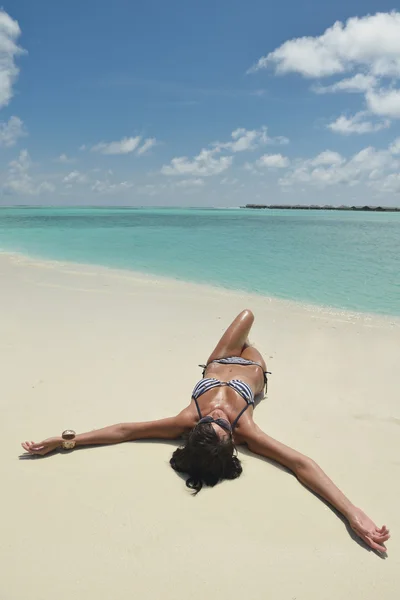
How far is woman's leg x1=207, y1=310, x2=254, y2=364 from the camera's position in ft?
16.1

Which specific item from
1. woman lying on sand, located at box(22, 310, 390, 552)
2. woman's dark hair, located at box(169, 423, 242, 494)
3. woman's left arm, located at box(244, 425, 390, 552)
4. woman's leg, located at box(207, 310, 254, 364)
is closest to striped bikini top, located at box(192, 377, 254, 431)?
woman lying on sand, located at box(22, 310, 390, 552)

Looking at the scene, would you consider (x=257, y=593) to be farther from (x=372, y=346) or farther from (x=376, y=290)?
(x=376, y=290)

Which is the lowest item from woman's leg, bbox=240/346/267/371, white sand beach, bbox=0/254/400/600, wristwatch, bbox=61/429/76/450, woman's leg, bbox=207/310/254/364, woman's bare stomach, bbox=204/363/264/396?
white sand beach, bbox=0/254/400/600

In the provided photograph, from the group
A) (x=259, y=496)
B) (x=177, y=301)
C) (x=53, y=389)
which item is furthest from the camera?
(x=177, y=301)

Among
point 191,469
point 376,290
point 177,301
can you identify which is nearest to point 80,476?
point 191,469

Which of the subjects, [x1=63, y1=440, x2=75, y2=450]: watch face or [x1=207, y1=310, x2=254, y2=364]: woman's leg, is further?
[x1=207, y1=310, x2=254, y2=364]: woman's leg

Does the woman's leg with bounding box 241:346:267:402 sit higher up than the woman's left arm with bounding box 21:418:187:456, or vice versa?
the woman's leg with bounding box 241:346:267:402

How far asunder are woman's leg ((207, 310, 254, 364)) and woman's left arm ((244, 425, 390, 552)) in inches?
57.6

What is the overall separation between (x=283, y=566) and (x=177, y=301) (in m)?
6.58

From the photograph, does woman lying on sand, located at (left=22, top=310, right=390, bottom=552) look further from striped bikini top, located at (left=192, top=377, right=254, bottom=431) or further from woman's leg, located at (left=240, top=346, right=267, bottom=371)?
woman's leg, located at (left=240, top=346, right=267, bottom=371)

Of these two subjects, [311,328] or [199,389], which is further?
[311,328]

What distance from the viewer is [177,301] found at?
880 centimetres

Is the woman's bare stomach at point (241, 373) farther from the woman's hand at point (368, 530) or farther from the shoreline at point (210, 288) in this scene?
the shoreline at point (210, 288)

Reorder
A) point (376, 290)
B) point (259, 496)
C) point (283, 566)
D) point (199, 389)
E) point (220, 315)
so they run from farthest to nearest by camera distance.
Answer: point (376, 290), point (220, 315), point (199, 389), point (259, 496), point (283, 566)
